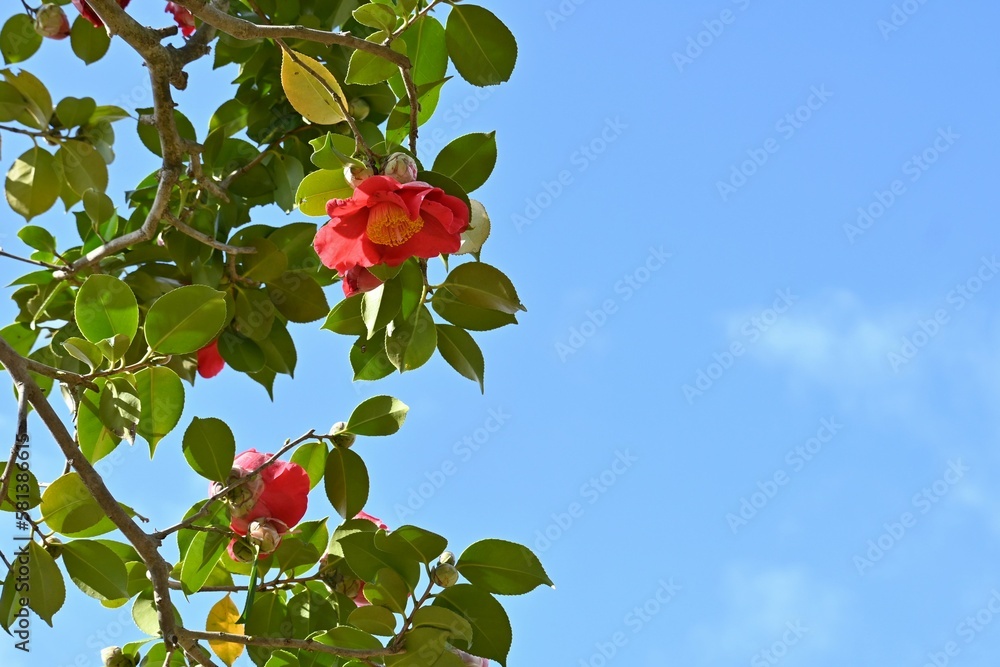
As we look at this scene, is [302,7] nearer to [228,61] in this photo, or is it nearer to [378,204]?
[228,61]

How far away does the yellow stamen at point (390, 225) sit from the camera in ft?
3.54

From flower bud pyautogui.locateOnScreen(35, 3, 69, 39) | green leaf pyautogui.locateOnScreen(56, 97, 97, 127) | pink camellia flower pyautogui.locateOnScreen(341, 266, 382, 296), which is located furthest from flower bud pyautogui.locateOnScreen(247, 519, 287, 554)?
flower bud pyautogui.locateOnScreen(35, 3, 69, 39)

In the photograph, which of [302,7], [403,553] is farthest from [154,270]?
[403,553]

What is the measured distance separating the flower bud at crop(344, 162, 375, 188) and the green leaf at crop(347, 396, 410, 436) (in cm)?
33

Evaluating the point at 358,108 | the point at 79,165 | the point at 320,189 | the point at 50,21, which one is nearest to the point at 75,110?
the point at 79,165

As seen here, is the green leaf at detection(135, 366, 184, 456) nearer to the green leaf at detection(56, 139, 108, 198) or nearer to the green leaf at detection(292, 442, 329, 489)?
the green leaf at detection(292, 442, 329, 489)

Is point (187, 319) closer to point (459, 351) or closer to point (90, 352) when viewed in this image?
point (90, 352)

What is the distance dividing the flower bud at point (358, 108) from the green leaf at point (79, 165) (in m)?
0.46

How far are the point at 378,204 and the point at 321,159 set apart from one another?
11 cm

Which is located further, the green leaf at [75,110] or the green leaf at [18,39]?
the green leaf at [18,39]

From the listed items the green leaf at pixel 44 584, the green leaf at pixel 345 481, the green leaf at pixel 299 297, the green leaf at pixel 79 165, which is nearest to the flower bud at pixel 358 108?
the green leaf at pixel 299 297

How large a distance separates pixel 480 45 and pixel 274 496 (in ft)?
2.18

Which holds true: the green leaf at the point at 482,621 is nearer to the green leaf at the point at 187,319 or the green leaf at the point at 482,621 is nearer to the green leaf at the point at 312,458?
the green leaf at the point at 312,458

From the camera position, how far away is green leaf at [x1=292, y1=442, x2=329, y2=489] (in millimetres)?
1378
